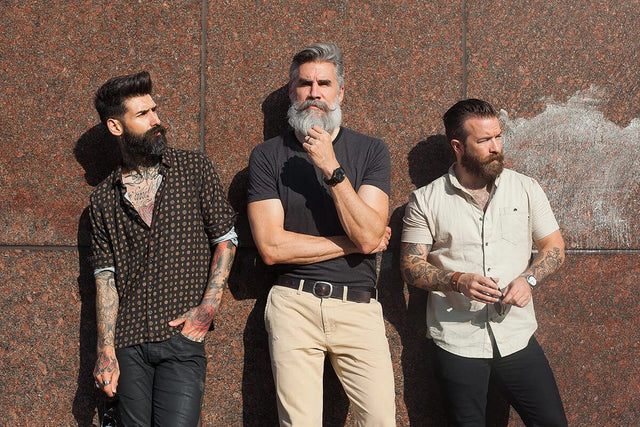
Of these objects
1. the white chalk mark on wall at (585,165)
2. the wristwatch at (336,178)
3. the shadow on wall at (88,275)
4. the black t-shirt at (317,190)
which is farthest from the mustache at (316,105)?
the white chalk mark on wall at (585,165)

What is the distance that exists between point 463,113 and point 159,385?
219cm

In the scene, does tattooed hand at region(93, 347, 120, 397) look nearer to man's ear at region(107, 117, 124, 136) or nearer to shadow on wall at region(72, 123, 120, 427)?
shadow on wall at region(72, 123, 120, 427)

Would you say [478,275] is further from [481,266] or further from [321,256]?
[321,256]

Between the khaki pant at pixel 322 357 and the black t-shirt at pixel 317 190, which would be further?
the black t-shirt at pixel 317 190

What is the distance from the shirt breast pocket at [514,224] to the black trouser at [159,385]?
70.2 inches

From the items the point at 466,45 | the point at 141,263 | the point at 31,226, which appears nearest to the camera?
the point at 141,263

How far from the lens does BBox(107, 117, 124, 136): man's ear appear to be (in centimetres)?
369

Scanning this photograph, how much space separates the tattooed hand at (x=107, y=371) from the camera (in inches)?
136

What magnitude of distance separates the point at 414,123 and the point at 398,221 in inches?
24.0

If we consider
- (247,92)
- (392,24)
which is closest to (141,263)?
(247,92)

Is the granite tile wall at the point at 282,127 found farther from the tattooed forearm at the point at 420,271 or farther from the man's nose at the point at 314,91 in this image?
the man's nose at the point at 314,91

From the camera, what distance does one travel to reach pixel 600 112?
4.50 m

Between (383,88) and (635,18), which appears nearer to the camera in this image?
(383,88)

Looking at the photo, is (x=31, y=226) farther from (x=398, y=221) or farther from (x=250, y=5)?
(x=398, y=221)
